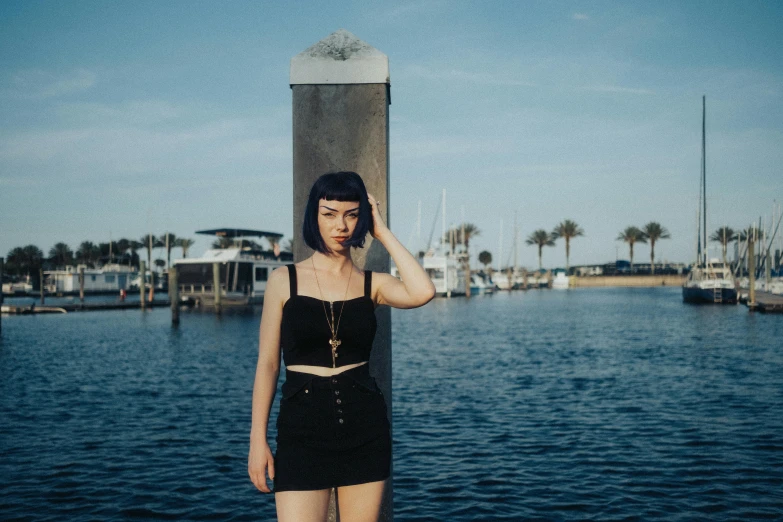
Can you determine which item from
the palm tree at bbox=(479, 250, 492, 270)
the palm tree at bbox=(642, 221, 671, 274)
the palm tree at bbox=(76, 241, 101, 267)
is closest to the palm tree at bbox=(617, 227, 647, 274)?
the palm tree at bbox=(642, 221, 671, 274)

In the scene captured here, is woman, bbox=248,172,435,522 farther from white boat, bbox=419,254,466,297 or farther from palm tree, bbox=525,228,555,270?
palm tree, bbox=525,228,555,270

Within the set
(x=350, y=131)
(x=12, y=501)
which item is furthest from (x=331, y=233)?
(x=12, y=501)

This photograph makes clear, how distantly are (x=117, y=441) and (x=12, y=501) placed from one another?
3.06 metres

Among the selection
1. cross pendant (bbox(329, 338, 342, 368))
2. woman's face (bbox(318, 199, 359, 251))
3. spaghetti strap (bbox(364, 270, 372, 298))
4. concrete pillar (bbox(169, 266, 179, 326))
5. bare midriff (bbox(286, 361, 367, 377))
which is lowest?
concrete pillar (bbox(169, 266, 179, 326))

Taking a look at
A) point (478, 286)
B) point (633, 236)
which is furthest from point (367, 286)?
point (633, 236)

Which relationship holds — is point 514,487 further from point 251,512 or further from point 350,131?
point 350,131

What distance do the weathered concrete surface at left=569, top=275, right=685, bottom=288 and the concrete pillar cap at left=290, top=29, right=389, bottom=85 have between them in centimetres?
13069

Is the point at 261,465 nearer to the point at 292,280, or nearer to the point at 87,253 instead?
the point at 292,280

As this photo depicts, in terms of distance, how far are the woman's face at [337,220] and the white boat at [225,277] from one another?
56.5 m

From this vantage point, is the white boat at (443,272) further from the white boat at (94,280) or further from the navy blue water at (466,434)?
the navy blue water at (466,434)

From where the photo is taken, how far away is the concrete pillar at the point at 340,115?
330cm

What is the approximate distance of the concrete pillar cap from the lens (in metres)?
3.30

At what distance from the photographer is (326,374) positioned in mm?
2594

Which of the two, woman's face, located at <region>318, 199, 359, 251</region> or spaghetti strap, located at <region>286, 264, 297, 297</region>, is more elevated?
woman's face, located at <region>318, 199, 359, 251</region>
